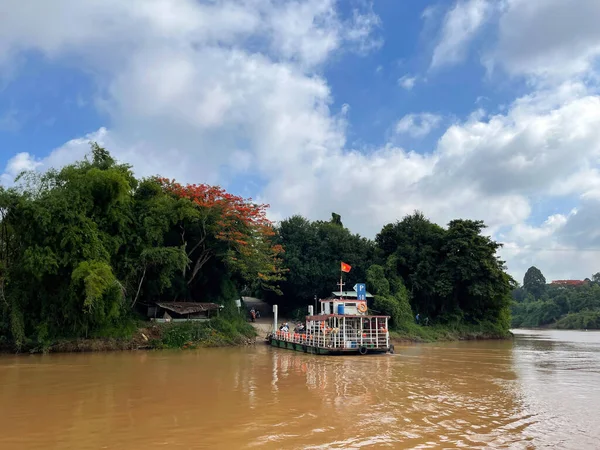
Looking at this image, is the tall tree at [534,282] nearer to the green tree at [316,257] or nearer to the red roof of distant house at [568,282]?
the red roof of distant house at [568,282]

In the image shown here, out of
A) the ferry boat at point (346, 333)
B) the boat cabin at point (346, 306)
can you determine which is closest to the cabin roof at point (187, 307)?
the ferry boat at point (346, 333)

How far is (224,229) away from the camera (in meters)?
29.2

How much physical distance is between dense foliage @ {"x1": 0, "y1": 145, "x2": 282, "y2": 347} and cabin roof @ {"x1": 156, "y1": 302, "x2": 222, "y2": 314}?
3.47 ft

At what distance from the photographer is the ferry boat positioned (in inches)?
923

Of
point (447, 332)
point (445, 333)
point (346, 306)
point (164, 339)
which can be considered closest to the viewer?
point (346, 306)

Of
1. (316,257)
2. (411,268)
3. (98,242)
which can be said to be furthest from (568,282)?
(98,242)

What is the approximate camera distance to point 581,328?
6762 centimetres

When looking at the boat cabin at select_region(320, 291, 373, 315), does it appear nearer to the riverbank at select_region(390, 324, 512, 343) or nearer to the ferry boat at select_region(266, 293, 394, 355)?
the ferry boat at select_region(266, 293, 394, 355)

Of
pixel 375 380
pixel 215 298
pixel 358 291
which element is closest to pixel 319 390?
pixel 375 380

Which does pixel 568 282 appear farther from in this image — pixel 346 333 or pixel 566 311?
pixel 346 333

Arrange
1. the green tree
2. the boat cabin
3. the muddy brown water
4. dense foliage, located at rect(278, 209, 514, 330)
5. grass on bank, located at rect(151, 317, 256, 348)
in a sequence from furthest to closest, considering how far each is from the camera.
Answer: the green tree → dense foliage, located at rect(278, 209, 514, 330) → grass on bank, located at rect(151, 317, 256, 348) → the boat cabin → the muddy brown water

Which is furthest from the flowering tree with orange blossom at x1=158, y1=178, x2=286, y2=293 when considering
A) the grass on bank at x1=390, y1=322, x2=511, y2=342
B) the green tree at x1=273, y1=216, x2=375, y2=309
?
the grass on bank at x1=390, y1=322, x2=511, y2=342

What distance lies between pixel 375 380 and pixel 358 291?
1120cm

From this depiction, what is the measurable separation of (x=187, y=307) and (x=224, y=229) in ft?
18.5
